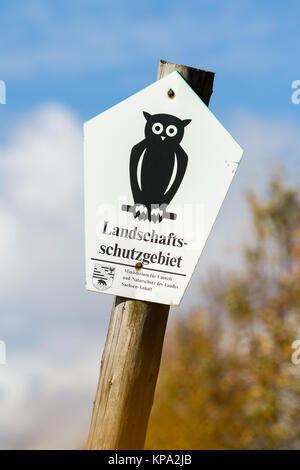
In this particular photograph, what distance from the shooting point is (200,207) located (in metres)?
2.46

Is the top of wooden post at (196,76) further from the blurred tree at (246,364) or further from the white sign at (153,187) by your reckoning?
the blurred tree at (246,364)

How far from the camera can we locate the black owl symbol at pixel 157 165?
249cm

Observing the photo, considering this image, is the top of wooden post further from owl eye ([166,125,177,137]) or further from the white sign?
owl eye ([166,125,177,137])

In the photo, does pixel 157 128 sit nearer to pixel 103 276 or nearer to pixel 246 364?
pixel 103 276

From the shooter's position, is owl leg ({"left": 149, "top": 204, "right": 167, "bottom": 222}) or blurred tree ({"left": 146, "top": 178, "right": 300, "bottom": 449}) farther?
blurred tree ({"left": 146, "top": 178, "right": 300, "bottom": 449})

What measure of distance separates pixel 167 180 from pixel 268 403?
9009 mm

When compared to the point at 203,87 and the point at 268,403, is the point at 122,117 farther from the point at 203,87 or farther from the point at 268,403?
the point at 268,403

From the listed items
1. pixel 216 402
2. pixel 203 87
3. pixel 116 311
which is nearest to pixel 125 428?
pixel 116 311

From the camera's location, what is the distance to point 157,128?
2.53m

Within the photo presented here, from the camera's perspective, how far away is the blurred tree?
10.7m

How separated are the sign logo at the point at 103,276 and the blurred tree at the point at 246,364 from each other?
8.48m

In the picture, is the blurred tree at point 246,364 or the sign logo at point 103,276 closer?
the sign logo at point 103,276

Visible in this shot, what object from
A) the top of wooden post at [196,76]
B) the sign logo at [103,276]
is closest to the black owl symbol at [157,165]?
the top of wooden post at [196,76]

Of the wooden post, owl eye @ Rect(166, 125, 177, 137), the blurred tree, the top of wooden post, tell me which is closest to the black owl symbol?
owl eye @ Rect(166, 125, 177, 137)
